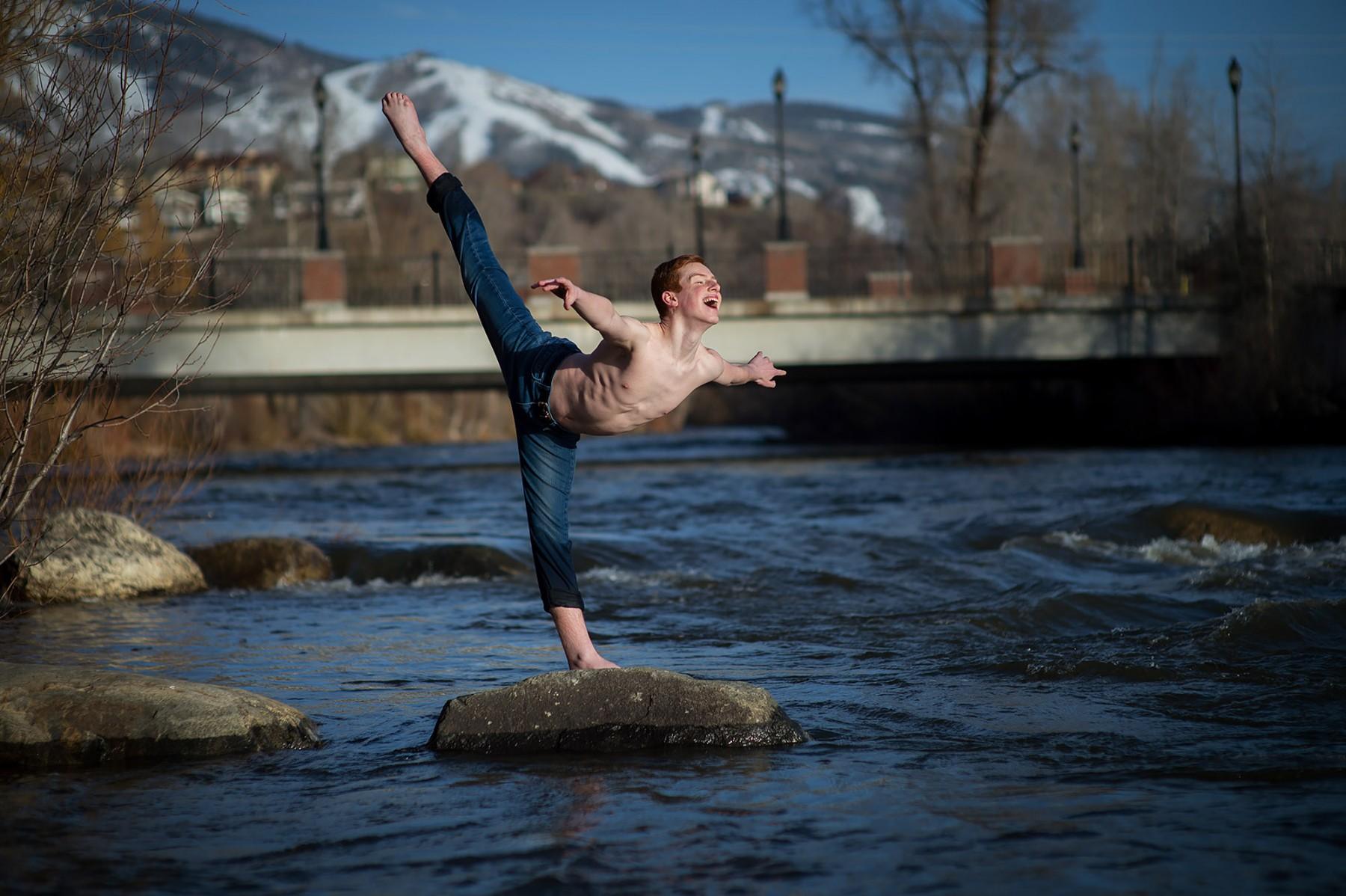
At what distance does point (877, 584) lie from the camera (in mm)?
12875

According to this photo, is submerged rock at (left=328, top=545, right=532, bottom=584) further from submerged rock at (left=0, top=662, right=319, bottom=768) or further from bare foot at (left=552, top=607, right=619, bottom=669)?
bare foot at (left=552, top=607, right=619, bottom=669)

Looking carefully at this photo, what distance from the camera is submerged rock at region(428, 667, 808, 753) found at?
20.5ft

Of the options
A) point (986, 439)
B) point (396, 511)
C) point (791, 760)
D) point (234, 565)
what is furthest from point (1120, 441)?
point (791, 760)

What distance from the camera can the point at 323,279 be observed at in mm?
34844

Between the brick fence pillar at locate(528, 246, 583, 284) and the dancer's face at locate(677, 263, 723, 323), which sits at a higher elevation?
the brick fence pillar at locate(528, 246, 583, 284)

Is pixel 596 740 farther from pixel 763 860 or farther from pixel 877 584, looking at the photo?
pixel 877 584

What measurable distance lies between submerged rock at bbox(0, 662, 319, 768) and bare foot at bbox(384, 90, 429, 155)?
2.57 metres

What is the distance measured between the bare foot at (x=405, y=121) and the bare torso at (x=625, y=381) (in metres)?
1.24

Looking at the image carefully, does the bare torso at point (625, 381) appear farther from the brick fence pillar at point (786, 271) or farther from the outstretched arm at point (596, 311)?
the brick fence pillar at point (786, 271)

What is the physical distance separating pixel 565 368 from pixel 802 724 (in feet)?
6.47

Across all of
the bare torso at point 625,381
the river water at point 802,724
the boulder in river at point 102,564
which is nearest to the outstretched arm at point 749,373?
the bare torso at point 625,381

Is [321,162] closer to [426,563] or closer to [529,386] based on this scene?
[426,563]

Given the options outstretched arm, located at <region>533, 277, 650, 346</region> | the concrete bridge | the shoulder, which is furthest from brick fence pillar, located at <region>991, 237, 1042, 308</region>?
outstretched arm, located at <region>533, 277, 650, 346</region>

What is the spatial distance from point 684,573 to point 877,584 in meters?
2.03
